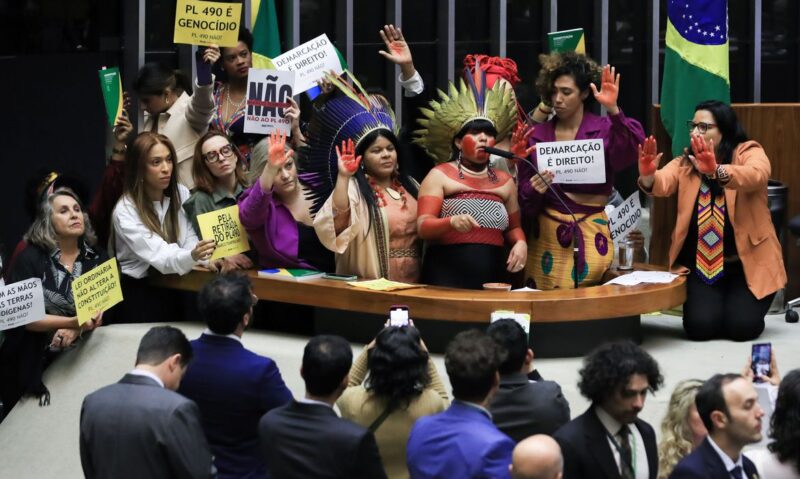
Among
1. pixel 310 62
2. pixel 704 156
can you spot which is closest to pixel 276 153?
pixel 310 62

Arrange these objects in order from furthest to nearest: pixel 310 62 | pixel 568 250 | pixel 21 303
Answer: pixel 310 62 → pixel 568 250 → pixel 21 303

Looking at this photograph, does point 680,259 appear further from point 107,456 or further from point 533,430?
point 107,456

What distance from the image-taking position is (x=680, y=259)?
8.04 metres

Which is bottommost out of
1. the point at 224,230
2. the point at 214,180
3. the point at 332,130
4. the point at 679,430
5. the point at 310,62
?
the point at 679,430

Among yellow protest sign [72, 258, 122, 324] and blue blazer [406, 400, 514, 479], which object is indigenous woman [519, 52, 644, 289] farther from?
blue blazer [406, 400, 514, 479]

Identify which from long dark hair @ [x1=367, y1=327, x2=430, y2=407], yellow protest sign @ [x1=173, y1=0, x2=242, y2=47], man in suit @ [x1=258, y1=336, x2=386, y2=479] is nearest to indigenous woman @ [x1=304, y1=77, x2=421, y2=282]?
yellow protest sign @ [x1=173, y1=0, x2=242, y2=47]

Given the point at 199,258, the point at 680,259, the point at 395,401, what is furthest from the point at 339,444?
the point at 680,259

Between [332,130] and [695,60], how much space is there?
2342 millimetres

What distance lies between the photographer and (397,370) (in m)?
4.98

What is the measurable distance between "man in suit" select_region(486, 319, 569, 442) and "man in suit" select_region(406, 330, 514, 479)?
0.30 meters

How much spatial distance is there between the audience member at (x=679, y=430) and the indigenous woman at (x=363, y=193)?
8.95ft

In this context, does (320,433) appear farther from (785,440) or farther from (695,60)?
(695,60)

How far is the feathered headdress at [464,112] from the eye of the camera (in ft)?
25.5

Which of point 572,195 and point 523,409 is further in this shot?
point 572,195
